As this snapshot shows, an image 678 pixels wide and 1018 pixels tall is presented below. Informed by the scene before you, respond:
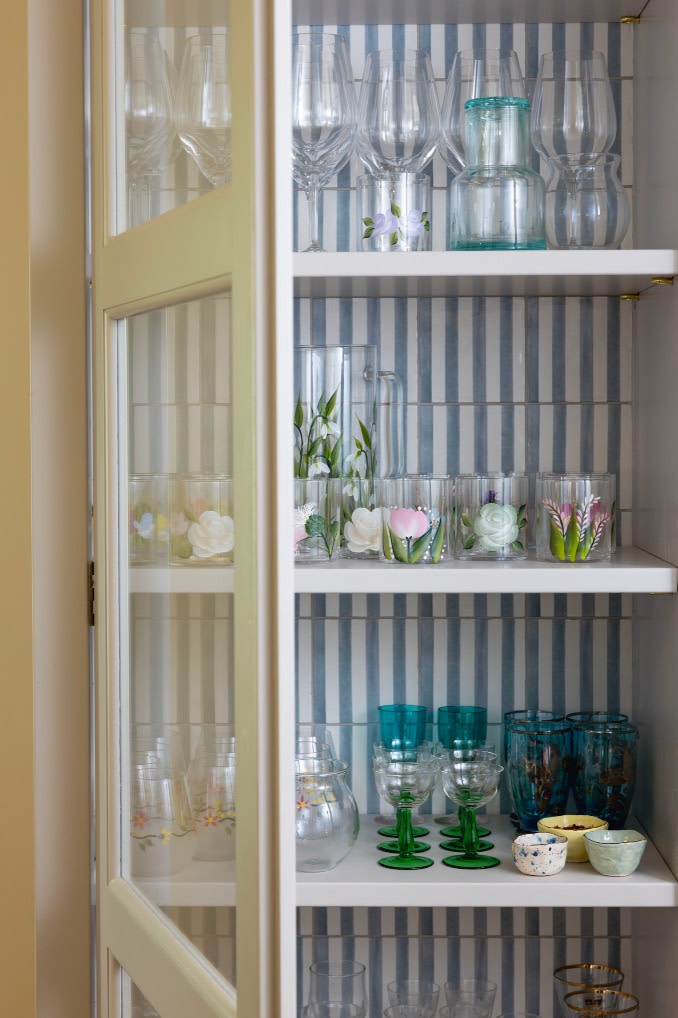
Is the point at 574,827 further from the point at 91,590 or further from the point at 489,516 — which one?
the point at 91,590

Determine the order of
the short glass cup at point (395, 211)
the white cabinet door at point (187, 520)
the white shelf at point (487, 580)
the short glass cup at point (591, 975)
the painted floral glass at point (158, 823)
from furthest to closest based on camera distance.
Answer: the short glass cup at point (591, 975)
the short glass cup at point (395, 211)
the white shelf at point (487, 580)
the painted floral glass at point (158, 823)
the white cabinet door at point (187, 520)

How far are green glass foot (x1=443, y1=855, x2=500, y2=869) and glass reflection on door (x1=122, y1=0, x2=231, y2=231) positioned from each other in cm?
87

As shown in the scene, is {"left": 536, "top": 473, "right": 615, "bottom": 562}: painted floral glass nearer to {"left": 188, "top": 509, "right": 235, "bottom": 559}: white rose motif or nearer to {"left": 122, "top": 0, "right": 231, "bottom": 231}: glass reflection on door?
{"left": 188, "top": 509, "right": 235, "bottom": 559}: white rose motif

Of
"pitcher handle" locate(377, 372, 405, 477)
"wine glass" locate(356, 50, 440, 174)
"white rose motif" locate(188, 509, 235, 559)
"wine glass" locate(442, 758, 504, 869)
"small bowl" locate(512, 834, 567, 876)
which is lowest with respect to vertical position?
"small bowl" locate(512, 834, 567, 876)

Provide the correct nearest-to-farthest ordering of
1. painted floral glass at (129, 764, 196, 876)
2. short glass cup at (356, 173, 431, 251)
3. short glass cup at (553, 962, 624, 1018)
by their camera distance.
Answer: painted floral glass at (129, 764, 196, 876)
short glass cup at (356, 173, 431, 251)
short glass cup at (553, 962, 624, 1018)

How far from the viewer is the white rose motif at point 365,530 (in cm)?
139

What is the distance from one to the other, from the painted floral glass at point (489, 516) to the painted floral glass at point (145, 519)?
411 mm

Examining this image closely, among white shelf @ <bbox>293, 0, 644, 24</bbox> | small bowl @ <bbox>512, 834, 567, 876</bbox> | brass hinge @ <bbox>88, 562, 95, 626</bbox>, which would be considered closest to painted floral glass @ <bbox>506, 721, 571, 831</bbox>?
small bowl @ <bbox>512, 834, 567, 876</bbox>

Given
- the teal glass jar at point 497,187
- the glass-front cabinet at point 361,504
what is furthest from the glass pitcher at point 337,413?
the teal glass jar at point 497,187

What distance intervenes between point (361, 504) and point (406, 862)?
1.52 ft

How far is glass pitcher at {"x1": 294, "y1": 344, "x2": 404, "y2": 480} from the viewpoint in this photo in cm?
142

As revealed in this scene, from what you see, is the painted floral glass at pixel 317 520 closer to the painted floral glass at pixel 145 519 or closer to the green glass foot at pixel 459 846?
the painted floral glass at pixel 145 519

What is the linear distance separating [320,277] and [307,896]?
29.7 inches

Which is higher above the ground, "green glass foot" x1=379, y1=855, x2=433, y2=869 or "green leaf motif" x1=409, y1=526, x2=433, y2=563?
"green leaf motif" x1=409, y1=526, x2=433, y2=563
